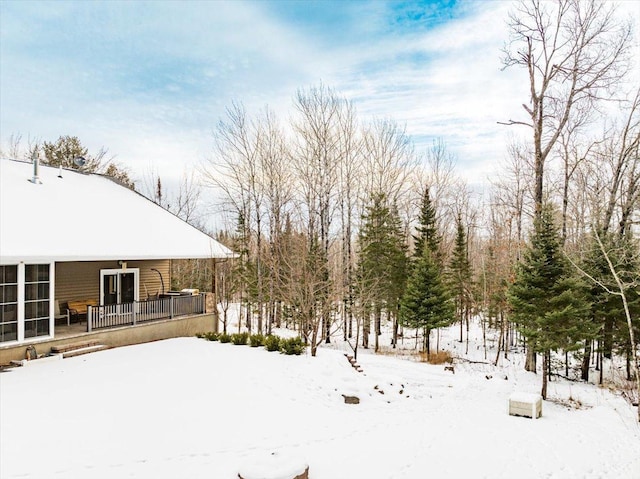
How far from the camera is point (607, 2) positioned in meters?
16.2

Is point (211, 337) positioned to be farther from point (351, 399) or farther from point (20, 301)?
point (351, 399)

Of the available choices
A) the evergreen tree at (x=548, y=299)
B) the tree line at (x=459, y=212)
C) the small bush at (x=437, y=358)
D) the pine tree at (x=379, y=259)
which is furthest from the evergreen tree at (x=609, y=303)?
the pine tree at (x=379, y=259)

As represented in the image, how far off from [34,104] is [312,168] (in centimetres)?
1611

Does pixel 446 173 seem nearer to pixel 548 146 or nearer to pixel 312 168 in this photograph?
pixel 312 168

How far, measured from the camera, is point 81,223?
13000 mm

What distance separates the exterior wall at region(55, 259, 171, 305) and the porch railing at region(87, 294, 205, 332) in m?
1.69

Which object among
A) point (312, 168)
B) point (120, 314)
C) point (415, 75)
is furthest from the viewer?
point (312, 168)

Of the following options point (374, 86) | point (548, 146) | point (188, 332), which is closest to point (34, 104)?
point (188, 332)

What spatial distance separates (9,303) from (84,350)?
2.29 m

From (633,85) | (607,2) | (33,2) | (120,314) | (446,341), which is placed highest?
(607,2)

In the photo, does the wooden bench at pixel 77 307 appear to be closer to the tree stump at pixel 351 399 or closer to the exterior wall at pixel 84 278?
the exterior wall at pixel 84 278

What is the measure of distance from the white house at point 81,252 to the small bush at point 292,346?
452cm

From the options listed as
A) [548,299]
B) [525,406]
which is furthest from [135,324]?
[548,299]

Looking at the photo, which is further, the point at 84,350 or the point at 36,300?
the point at 84,350
